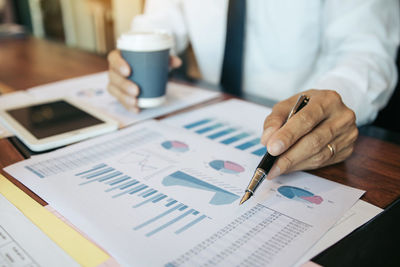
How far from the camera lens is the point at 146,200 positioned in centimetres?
42

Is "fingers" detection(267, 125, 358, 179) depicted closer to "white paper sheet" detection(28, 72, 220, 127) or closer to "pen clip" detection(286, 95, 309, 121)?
"pen clip" detection(286, 95, 309, 121)

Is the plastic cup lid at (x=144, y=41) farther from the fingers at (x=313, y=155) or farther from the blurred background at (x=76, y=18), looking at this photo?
the blurred background at (x=76, y=18)

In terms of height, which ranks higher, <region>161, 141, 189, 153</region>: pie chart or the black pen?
the black pen

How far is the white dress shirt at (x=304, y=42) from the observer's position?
0.75m

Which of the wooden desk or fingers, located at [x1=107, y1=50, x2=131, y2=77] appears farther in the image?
fingers, located at [x1=107, y1=50, x2=131, y2=77]

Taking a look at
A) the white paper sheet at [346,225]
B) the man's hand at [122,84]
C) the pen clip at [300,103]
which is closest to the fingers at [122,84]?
the man's hand at [122,84]

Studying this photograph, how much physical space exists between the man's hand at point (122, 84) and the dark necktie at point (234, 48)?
28 centimetres

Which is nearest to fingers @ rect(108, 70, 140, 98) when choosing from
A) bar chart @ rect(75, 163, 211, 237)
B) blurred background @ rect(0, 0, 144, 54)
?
bar chart @ rect(75, 163, 211, 237)

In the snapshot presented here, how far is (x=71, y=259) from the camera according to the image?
33 centimetres

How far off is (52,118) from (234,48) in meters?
0.53

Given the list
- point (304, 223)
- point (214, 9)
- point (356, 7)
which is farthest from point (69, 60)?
point (304, 223)

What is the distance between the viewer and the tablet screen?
0.60m

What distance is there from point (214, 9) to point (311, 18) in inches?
12.4

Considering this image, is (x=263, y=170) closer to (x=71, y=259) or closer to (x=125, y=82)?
(x=71, y=259)
